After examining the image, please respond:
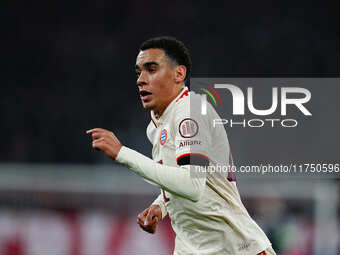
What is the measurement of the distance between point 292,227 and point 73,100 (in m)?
5.58

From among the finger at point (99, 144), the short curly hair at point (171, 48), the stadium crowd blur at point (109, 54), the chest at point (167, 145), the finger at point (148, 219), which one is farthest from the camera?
the stadium crowd blur at point (109, 54)

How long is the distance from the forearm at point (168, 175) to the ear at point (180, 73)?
640 mm

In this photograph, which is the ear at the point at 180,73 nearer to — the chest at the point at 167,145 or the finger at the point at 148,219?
the chest at the point at 167,145

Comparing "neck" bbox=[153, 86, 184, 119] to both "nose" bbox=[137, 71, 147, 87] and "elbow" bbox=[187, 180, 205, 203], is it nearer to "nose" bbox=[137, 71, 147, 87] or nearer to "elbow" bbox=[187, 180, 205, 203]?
"nose" bbox=[137, 71, 147, 87]

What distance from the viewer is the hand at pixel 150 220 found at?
10.6 feet

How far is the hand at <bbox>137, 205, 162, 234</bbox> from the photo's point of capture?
3.22 m

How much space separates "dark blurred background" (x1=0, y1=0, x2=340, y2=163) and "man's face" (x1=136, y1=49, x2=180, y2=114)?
6413mm

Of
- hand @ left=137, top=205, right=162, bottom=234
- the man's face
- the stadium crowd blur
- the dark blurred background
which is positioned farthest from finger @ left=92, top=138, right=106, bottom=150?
the dark blurred background

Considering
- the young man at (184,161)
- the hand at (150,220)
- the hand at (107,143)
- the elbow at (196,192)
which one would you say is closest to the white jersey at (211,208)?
the young man at (184,161)

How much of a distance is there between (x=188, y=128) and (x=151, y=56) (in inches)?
22.7

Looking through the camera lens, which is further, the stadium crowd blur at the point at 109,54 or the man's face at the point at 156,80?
the stadium crowd blur at the point at 109,54

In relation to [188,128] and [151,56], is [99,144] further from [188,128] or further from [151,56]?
[151,56]

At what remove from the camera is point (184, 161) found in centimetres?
289

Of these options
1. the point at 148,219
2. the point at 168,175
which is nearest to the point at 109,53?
A: the point at 148,219
